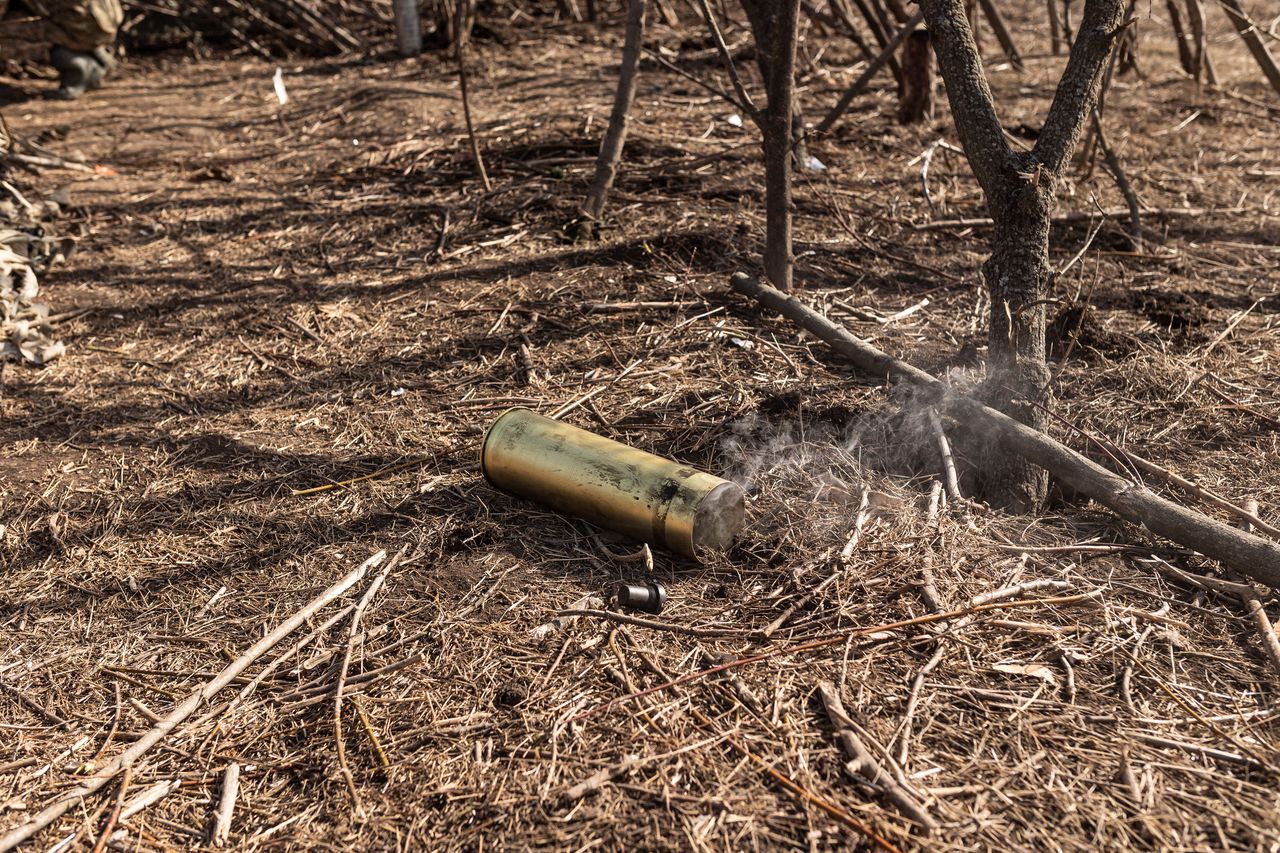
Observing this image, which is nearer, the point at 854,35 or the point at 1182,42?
the point at 854,35

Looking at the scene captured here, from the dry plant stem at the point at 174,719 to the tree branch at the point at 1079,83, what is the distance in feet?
7.47

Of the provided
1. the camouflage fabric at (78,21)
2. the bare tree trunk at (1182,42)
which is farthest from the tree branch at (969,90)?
the camouflage fabric at (78,21)

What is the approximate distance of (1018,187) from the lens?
10.1 ft

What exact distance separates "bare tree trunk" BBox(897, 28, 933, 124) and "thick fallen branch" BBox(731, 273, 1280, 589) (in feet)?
9.64

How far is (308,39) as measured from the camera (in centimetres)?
817

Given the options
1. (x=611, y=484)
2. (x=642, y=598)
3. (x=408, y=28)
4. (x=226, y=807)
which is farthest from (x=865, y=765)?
(x=408, y=28)

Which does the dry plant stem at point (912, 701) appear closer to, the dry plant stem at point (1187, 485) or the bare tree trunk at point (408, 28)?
the dry plant stem at point (1187, 485)

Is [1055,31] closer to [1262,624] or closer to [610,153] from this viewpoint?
[610,153]

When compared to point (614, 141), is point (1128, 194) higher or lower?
lower

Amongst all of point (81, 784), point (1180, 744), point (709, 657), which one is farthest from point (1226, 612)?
point (81, 784)

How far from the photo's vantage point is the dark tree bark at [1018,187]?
3.06m

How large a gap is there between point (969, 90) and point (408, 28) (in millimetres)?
5580

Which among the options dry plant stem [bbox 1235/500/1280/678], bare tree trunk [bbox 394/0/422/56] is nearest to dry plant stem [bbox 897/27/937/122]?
bare tree trunk [bbox 394/0/422/56]

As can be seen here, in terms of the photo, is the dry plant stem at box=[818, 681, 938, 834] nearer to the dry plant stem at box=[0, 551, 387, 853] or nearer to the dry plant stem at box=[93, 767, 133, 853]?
the dry plant stem at box=[0, 551, 387, 853]
